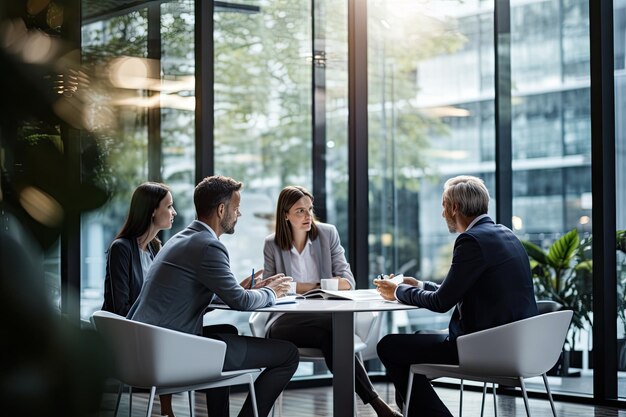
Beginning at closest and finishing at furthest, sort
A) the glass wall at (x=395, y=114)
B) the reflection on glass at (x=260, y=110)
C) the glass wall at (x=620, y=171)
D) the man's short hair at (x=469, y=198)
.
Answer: the man's short hair at (x=469, y=198) < the glass wall at (x=620, y=171) < the glass wall at (x=395, y=114) < the reflection on glass at (x=260, y=110)

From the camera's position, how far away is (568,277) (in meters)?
5.11

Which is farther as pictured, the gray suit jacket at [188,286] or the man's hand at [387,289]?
the man's hand at [387,289]

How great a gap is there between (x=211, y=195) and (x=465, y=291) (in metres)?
1.16

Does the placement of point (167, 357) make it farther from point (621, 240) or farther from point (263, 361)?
point (621, 240)

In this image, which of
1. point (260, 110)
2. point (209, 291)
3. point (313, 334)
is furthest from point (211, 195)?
point (260, 110)

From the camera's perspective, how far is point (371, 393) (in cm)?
415

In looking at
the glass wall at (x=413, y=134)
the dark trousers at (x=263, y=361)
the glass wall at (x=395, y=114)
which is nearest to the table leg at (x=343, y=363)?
the dark trousers at (x=263, y=361)

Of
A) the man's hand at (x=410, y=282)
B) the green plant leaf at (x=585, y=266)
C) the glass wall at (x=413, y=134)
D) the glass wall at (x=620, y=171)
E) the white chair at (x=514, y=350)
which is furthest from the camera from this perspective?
the glass wall at (x=413, y=134)

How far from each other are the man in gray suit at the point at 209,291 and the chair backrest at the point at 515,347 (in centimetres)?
79

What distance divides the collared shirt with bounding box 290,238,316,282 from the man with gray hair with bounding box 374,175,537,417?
1026 millimetres

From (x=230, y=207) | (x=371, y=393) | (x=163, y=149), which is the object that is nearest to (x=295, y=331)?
(x=371, y=393)

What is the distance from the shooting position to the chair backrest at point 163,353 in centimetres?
284

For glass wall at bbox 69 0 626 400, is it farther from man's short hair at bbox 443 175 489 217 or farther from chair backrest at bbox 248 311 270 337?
man's short hair at bbox 443 175 489 217

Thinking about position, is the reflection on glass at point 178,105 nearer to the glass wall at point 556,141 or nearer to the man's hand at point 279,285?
the man's hand at point 279,285
